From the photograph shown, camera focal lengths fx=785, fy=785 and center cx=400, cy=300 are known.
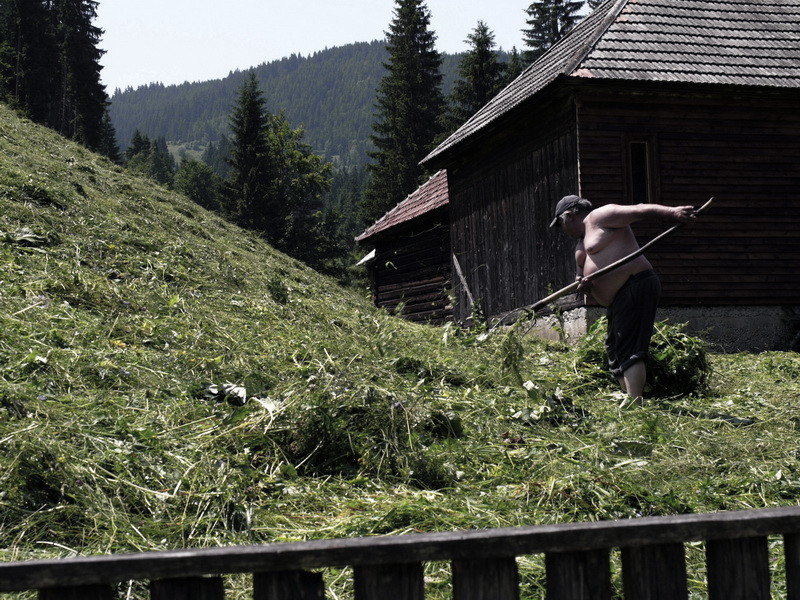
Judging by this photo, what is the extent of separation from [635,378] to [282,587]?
4919mm

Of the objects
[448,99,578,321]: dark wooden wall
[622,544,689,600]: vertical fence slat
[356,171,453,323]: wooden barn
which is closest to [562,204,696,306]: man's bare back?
[622,544,689,600]: vertical fence slat

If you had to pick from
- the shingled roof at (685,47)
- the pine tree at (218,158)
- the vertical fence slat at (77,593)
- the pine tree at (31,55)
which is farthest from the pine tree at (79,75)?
the pine tree at (218,158)

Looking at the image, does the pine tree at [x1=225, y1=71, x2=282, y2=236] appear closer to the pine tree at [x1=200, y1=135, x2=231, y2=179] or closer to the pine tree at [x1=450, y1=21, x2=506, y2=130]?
the pine tree at [x1=450, y1=21, x2=506, y2=130]

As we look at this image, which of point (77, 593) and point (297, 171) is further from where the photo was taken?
point (297, 171)

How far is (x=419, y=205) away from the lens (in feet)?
59.3

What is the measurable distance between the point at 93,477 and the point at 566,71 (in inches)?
360

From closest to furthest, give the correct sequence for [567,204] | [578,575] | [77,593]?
[77,593] → [578,575] → [567,204]

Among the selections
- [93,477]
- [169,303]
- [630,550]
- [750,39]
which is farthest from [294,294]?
[630,550]

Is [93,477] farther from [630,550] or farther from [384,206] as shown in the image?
[384,206]

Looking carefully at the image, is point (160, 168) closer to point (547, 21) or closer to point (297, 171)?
point (297, 171)

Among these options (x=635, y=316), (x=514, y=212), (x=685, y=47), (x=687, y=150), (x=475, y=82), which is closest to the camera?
(x=635, y=316)

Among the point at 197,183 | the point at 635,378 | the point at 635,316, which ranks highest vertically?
the point at 197,183

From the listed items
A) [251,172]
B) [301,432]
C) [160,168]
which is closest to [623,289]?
[301,432]

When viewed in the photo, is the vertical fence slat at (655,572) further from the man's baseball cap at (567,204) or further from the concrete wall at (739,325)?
the concrete wall at (739,325)
